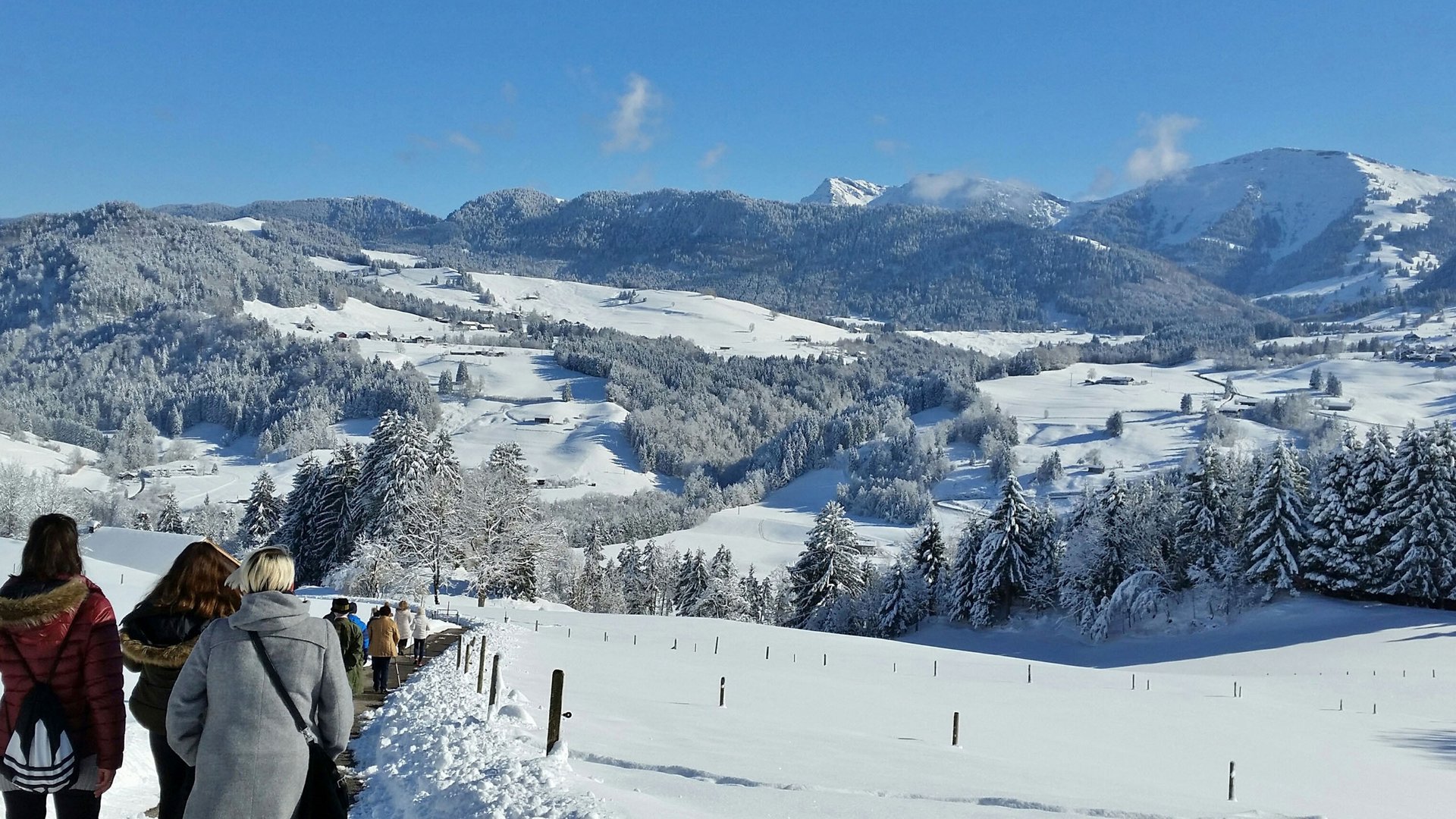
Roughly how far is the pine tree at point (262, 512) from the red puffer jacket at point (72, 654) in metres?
62.5

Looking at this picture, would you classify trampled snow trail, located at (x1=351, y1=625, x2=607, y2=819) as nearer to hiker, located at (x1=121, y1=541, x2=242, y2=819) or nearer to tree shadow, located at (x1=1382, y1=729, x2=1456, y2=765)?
hiker, located at (x1=121, y1=541, x2=242, y2=819)

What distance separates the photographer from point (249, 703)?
465 cm

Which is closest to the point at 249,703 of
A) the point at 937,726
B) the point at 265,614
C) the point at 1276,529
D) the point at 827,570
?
the point at 265,614

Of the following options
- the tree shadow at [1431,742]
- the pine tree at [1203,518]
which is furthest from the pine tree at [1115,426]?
the tree shadow at [1431,742]

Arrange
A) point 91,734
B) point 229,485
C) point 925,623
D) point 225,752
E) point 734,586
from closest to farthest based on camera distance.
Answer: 1. point 225,752
2. point 91,734
3. point 925,623
4. point 734,586
5. point 229,485

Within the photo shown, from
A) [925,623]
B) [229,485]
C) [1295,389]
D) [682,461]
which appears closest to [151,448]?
[229,485]

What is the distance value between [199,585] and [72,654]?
2.57 feet

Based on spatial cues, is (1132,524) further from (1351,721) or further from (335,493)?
(335,493)

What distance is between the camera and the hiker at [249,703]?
4.64 meters

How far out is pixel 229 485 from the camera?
14738 centimetres

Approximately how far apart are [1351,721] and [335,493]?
52.5m

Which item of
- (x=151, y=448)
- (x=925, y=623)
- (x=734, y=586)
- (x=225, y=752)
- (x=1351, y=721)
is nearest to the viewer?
(x=225, y=752)

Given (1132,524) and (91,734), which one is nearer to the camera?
(91,734)

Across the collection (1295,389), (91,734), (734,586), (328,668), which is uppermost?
(1295,389)
